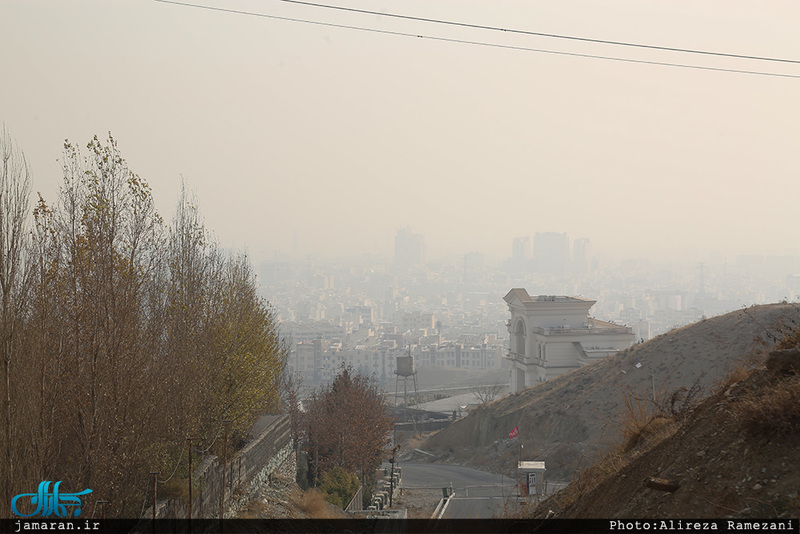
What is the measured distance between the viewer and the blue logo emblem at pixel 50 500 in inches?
348

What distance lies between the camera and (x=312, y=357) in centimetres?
17925

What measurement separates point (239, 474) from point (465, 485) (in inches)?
704

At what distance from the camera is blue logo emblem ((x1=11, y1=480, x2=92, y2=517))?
8.85 m

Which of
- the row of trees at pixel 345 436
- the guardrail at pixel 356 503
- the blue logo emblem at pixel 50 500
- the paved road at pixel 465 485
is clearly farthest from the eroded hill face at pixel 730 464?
the row of trees at pixel 345 436

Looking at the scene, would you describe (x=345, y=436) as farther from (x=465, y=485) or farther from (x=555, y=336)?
(x=555, y=336)

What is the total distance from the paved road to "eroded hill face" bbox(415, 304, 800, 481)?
2126 mm

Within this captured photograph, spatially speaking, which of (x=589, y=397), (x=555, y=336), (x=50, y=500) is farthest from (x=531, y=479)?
(x=555, y=336)

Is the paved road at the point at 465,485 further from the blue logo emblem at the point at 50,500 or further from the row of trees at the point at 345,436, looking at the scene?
the blue logo emblem at the point at 50,500

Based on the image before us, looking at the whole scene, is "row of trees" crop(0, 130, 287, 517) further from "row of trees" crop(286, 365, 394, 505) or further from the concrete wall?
"row of trees" crop(286, 365, 394, 505)

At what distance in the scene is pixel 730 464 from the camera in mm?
6887

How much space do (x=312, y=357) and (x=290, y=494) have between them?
161 meters

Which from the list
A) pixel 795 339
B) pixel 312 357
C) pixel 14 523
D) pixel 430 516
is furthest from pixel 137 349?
pixel 312 357

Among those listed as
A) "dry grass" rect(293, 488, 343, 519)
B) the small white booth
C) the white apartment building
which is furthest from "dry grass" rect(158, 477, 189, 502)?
the white apartment building

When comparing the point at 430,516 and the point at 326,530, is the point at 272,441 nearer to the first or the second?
the point at 326,530
